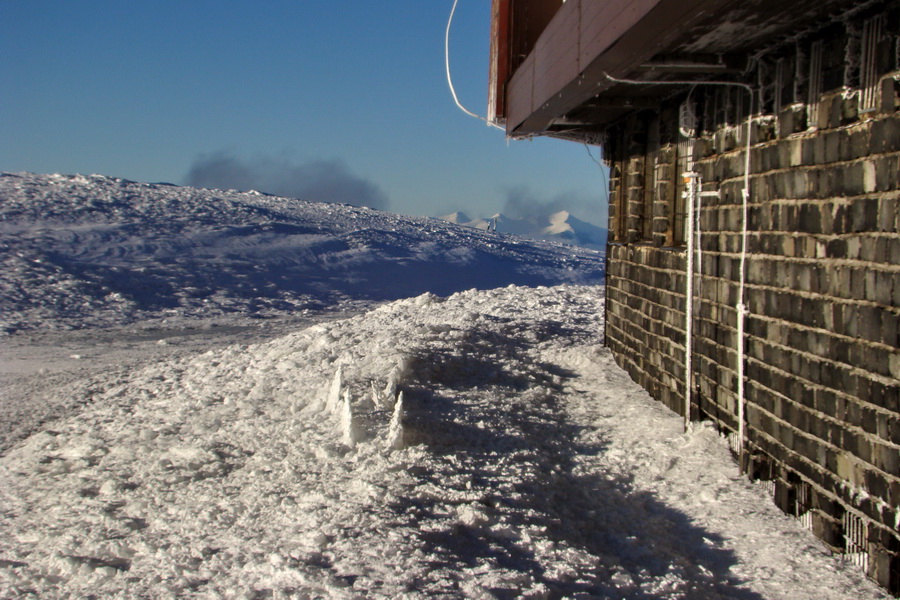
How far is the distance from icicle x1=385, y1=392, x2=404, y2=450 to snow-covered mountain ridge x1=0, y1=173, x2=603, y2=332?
41.7 feet

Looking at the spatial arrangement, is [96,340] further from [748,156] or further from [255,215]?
[255,215]

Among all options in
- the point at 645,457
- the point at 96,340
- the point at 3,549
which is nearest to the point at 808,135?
the point at 645,457

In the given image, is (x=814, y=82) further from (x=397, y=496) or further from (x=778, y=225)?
(x=397, y=496)

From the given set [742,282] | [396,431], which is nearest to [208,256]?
[396,431]

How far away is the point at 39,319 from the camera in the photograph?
52.9 feet

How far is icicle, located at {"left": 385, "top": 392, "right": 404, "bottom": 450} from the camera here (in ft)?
17.3

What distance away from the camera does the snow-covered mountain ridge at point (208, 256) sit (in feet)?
61.1

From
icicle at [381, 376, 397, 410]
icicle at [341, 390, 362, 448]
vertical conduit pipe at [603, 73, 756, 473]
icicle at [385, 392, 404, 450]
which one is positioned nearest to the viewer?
vertical conduit pipe at [603, 73, 756, 473]

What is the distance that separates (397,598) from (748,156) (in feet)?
11.9

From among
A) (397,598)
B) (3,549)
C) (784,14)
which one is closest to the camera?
(397,598)

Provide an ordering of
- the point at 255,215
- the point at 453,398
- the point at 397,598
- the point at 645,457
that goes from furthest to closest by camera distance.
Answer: the point at 255,215 < the point at 453,398 < the point at 645,457 < the point at 397,598

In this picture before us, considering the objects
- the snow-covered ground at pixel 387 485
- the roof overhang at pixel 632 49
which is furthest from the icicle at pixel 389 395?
the roof overhang at pixel 632 49

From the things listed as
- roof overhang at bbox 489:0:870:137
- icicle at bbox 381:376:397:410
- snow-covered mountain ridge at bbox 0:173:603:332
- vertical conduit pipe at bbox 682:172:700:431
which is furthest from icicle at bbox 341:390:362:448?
snow-covered mountain ridge at bbox 0:173:603:332

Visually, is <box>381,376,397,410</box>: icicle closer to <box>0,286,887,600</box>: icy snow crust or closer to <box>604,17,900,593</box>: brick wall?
Answer: <box>0,286,887,600</box>: icy snow crust
